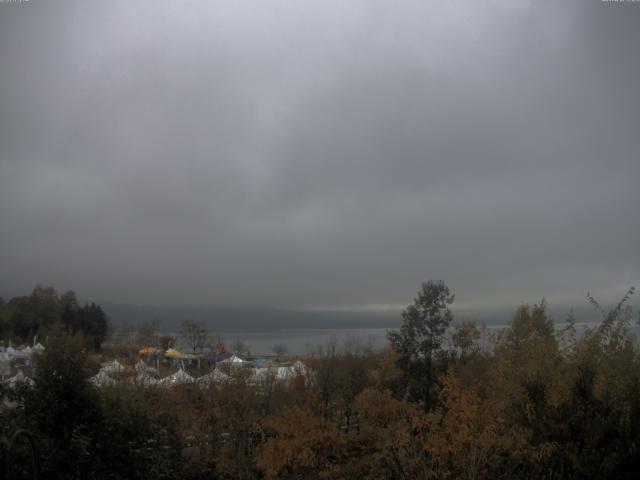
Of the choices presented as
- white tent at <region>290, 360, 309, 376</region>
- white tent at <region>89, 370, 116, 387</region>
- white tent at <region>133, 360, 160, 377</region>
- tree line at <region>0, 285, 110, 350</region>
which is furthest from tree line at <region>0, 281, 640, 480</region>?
tree line at <region>0, 285, 110, 350</region>

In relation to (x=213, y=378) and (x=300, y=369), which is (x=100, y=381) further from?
(x=300, y=369)

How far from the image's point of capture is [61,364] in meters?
11.2

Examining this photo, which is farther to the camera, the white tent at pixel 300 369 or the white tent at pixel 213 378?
the white tent at pixel 300 369

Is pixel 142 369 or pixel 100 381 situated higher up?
pixel 100 381

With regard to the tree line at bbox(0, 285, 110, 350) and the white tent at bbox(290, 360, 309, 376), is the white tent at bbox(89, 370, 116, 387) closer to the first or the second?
the white tent at bbox(290, 360, 309, 376)

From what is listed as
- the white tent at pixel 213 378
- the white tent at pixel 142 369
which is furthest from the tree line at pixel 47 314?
the white tent at pixel 213 378

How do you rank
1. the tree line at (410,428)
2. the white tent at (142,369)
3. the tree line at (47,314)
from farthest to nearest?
1. the tree line at (47,314)
2. the white tent at (142,369)
3. the tree line at (410,428)

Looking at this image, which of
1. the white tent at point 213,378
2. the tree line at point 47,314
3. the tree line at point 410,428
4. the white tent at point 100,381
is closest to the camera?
the tree line at point 410,428

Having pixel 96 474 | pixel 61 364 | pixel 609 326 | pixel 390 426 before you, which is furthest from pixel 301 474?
pixel 609 326

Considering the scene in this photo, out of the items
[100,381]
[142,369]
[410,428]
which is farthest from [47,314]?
[410,428]

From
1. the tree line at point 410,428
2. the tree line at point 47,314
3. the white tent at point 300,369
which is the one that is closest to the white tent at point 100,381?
the tree line at point 410,428

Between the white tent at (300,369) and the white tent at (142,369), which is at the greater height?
the white tent at (300,369)

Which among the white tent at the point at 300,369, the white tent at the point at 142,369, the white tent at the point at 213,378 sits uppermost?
the white tent at the point at 300,369

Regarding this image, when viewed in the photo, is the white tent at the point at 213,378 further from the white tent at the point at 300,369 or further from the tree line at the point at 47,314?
the tree line at the point at 47,314
